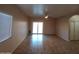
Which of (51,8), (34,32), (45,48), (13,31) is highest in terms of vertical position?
(51,8)

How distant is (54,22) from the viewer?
353 inches

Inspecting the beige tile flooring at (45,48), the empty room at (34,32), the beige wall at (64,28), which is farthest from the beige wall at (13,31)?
the beige wall at (64,28)

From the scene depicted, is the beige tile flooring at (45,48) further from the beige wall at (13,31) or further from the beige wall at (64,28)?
the beige wall at (64,28)

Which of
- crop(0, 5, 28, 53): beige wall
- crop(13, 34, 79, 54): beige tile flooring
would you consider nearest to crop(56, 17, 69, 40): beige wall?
crop(13, 34, 79, 54): beige tile flooring

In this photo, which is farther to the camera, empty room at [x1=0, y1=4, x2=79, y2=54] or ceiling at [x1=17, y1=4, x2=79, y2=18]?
empty room at [x1=0, y1=4, x2=79, y2=54]

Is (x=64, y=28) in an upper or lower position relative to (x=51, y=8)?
lower

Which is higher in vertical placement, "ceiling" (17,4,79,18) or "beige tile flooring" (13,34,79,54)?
"ceiling" (17,4,79,18)

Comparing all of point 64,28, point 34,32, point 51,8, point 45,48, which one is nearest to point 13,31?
point 45,48

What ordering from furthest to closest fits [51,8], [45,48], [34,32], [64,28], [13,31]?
[64,28], [34,32], [51,8], [13,31], [45,48]

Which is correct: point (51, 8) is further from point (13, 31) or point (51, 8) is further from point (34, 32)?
point (34, 32)

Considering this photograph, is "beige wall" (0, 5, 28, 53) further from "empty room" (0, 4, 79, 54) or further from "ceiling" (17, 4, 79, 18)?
"ceiling" (17, 4, 79, 18)
